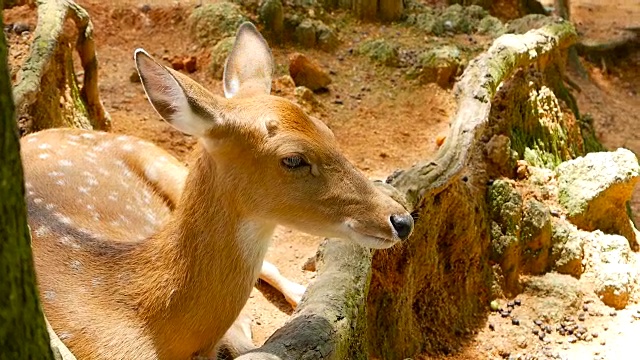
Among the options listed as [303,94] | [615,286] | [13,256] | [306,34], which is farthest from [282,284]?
[306,34]

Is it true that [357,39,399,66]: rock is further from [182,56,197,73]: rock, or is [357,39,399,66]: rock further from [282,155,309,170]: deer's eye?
[282,155,309,170]: deer's eye

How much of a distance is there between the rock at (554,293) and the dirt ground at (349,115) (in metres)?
0.07

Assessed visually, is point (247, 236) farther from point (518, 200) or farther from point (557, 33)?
point (557, 33)

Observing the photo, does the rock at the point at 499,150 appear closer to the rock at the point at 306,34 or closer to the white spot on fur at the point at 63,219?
the white spot on fur at the point at 63,219

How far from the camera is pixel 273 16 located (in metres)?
8.00

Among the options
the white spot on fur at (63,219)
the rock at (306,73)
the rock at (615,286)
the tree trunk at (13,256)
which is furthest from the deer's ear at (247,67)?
the rock at (306,73)

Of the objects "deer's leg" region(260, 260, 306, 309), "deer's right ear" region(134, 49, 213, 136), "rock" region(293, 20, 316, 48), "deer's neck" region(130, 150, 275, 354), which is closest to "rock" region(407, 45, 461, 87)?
"rock" region(293, 20, 316, 48)

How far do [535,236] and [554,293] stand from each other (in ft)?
1.27

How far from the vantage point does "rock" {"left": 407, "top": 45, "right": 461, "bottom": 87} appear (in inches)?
299

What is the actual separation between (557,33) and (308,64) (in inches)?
85.7

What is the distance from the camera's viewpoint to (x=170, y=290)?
120 inches

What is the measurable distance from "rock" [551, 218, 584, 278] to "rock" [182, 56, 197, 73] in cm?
372

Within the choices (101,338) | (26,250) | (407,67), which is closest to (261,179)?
(101,338)

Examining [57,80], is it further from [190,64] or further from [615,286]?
[615,286]
